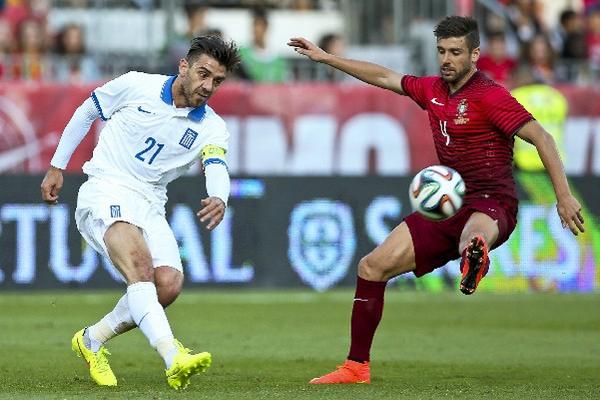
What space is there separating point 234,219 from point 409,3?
4.56 m

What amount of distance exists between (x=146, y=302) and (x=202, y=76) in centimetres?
146

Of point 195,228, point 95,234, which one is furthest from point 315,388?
point 195,228

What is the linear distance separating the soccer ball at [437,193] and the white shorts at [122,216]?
164 cm

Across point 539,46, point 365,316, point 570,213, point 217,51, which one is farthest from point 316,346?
point 539,46

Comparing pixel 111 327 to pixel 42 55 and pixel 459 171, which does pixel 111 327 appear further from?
pixel 42 55

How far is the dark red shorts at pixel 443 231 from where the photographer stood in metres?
9.74

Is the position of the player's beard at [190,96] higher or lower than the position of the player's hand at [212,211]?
higher

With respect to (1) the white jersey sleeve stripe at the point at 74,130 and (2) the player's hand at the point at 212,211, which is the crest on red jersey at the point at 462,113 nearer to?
(2) the player's hand at the point at 212,211

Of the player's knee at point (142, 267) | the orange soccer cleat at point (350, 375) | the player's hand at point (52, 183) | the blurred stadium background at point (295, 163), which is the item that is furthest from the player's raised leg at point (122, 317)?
the blurred stadium background at point (295, 163)

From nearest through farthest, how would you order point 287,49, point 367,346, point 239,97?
point 367,346
point 239,97
point 287,49

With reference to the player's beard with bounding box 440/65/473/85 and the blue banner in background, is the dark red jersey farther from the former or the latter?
the blue banner in background

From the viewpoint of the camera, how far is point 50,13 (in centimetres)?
1895

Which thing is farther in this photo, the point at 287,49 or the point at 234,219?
the point at 287,49

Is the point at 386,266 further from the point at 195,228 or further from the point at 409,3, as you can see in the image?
the point at 409,3
